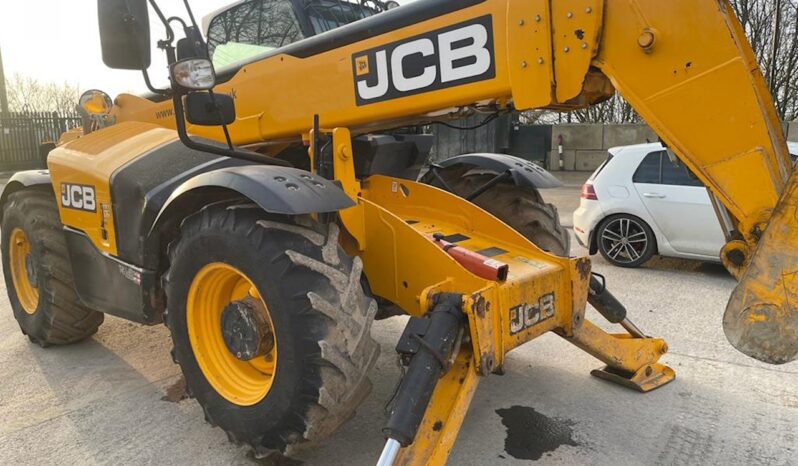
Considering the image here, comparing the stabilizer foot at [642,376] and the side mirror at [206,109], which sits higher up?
the side mirror at [206,109]

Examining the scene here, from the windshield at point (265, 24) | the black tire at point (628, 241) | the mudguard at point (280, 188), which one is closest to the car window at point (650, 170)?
the black tire at point (628, 241)

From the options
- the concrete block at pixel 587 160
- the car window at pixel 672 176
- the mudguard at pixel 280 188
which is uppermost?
the mudguard at pixel 280 188

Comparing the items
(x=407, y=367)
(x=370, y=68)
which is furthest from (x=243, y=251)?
(x=370, y=68)

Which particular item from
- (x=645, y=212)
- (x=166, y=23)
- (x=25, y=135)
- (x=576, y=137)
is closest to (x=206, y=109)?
(x=166, y=23)

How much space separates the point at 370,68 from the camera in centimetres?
311

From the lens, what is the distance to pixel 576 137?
1686 cm

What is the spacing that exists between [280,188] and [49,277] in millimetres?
2647

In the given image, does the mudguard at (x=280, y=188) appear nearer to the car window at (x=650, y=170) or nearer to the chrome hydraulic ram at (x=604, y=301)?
the chrome hydraulic ram at (x=604, y=301)

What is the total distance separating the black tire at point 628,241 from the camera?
6980 mm

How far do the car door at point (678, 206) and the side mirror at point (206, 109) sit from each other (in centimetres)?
516

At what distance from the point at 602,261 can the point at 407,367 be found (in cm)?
548

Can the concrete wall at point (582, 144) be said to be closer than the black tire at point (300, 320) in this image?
No

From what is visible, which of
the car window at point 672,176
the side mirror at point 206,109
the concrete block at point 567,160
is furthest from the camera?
the concrete block at point 567,160

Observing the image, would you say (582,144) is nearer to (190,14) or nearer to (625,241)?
(625,241)
